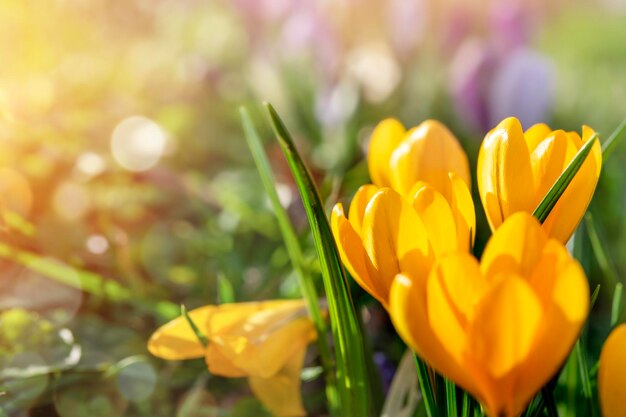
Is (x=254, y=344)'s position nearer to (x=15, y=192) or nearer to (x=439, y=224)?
(x=439, y=224)

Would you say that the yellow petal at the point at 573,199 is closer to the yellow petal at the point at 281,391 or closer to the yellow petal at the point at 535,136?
the yellow petal at the point at 535,136

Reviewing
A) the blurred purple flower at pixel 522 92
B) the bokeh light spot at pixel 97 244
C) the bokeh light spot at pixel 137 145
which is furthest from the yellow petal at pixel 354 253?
the blurred purple flower at pixel 522 92

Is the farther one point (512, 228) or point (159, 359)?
point (159, 359)

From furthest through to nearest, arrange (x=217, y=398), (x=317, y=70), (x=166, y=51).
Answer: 1. (x=166, y=51)
2. (x=317, y=70)
3. (x=217, y=398)

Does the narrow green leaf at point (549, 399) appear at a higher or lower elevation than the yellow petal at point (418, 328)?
lower

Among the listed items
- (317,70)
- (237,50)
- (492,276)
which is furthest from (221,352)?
(237,50)

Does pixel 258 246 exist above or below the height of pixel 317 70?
below

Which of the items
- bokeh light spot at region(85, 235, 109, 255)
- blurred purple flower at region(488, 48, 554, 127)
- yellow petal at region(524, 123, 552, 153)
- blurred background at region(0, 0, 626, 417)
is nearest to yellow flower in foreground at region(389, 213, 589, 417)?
yellow petal at region(524, 123, 552, 153)

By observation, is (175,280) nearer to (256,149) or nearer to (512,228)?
(256,149)
